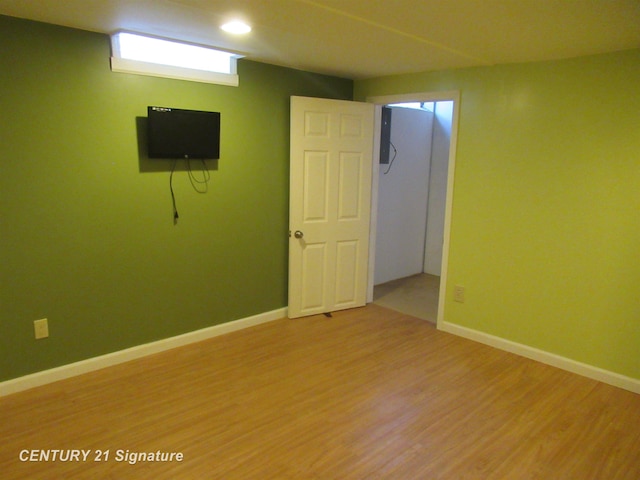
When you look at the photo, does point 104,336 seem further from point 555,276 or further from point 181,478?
point 555,276

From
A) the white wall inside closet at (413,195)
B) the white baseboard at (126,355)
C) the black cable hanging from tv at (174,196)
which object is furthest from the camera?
the white wall inside closet at (413,195)

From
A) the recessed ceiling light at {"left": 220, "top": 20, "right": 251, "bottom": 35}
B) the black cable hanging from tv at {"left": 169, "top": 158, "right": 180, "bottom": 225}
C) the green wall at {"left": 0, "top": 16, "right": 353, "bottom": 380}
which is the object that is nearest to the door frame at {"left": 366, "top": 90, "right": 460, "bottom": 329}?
the green wall at {"left": 0, "top": 16, "right": 353, "bottom": 380}

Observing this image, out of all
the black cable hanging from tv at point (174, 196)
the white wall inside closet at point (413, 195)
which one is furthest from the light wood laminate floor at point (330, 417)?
the white wall inside closet at point (413, 195)

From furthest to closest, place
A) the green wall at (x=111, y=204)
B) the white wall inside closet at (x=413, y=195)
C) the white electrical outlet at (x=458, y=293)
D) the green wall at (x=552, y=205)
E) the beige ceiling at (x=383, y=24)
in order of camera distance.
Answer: the white wall inside closet at (x=413, y=195) < the white electrical outlet at (x=458, y=293) < the green wall at (x=552, y=205) < the green wall at (x=111, y=204) < the beige ceiling at (x=383, y=24)

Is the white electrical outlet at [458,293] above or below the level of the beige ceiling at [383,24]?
below

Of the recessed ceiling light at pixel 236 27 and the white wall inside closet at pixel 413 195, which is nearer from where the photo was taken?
the recessed ceiling light at pixel 236 27

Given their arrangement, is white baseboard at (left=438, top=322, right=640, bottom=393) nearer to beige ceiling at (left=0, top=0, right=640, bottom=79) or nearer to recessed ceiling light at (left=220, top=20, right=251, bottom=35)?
beige ceiling at (left=0, top=0, right=640, bottom=79)

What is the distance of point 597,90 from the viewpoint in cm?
290

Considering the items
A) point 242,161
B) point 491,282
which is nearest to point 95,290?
point 242,161

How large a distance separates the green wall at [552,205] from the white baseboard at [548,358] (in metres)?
0.04

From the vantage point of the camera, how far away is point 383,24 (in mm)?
2385

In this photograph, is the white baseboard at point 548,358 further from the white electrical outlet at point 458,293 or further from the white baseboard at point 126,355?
the white baseboard at point 126,355

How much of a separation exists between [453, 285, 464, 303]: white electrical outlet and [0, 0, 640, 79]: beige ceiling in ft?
6.01

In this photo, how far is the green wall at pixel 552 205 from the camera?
2877 millimetres
